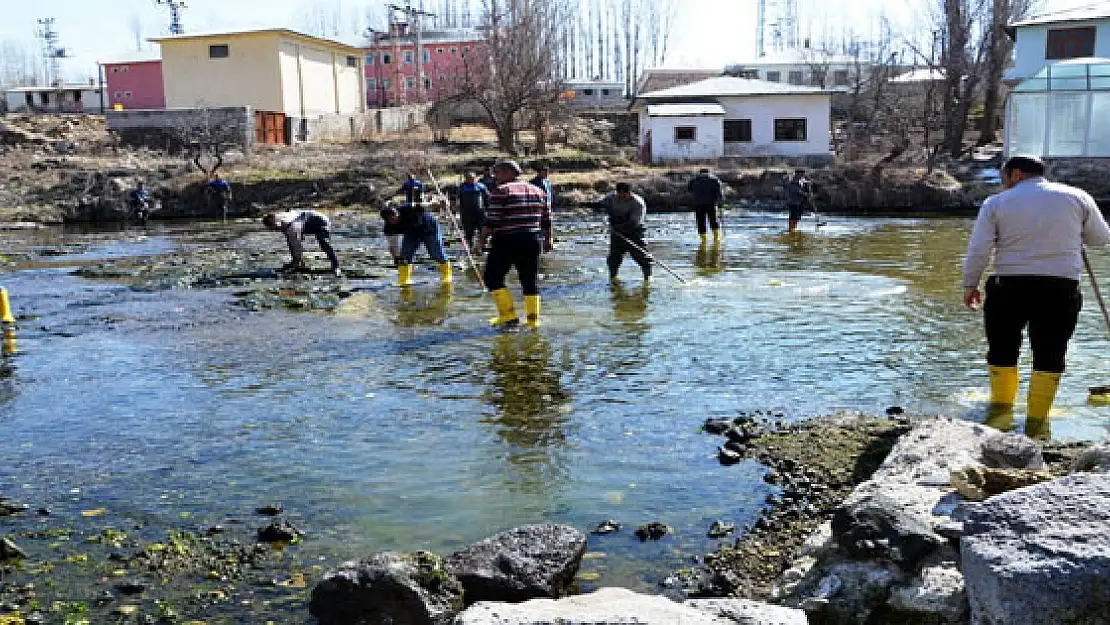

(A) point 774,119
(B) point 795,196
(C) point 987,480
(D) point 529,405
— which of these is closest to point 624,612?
(C) point 987,480

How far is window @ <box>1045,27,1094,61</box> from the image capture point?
4103cm

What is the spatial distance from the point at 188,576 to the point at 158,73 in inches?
2397

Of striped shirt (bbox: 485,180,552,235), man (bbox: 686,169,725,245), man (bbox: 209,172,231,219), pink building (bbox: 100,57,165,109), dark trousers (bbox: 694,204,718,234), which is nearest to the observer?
striped shirt (bbox: 485,180,552,235)

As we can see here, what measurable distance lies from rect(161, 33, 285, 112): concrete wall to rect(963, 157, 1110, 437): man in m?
47.2

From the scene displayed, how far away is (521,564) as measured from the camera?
4.73m

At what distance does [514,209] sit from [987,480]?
711 cm

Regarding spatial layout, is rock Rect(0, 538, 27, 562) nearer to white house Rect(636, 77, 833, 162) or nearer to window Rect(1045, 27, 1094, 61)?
white house Rect(636, 77, 833, 162)

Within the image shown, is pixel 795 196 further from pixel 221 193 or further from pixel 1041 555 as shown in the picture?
pixel 1041 555

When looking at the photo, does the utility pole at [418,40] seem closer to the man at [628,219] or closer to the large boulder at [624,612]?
the man at [628,219]

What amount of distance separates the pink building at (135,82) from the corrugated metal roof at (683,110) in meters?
31.9

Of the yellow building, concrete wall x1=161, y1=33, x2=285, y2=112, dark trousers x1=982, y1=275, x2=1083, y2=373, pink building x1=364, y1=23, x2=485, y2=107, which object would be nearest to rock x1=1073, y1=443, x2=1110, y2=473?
dark trousers x1=982, y1=275, x2=1083, y2=373

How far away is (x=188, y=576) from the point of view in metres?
5.09

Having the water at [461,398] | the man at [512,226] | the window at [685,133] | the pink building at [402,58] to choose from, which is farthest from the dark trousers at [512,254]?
the pink building at [402,58]

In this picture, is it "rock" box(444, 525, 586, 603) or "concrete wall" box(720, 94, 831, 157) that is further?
"concrete wall" box(720, 94, 831, 157)
